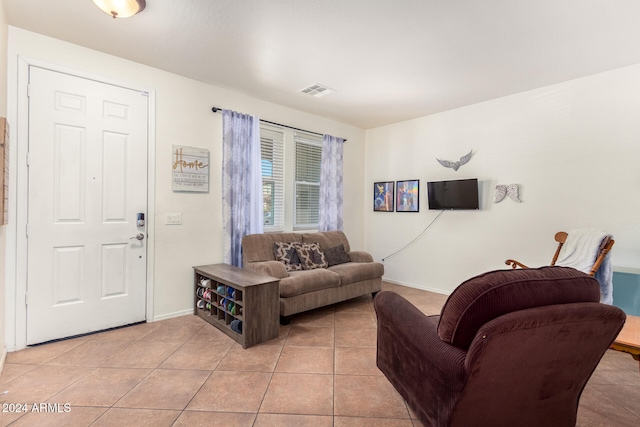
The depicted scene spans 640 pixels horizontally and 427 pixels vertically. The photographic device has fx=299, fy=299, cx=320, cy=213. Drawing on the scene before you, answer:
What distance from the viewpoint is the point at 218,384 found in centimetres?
203

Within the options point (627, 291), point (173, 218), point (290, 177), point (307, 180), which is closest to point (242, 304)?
point (173, 218)

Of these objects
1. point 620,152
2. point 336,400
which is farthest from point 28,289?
point 620,152

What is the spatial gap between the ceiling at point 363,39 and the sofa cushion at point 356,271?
86.2 inches

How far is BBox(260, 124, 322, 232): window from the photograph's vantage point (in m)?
4.15

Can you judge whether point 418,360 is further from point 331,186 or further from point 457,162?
point 331,186

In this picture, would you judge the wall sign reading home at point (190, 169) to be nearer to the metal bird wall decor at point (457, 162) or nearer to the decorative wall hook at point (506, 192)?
the metal bird wall decor at point (457, 162)

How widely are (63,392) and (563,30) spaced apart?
175 inches

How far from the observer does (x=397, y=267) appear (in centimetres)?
495

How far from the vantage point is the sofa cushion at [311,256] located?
3748mm

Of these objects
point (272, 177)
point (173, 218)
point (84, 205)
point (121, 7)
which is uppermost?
point (121, 7)

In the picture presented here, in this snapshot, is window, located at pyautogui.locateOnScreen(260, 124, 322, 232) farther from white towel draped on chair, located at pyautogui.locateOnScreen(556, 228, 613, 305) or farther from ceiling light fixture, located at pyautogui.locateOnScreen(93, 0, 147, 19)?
white towel draped on chair, located at pyautogui.locateOnScreen(556, 228, 613, 305)

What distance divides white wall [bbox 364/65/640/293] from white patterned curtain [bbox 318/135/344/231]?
854 mm

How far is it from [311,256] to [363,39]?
2.47 m

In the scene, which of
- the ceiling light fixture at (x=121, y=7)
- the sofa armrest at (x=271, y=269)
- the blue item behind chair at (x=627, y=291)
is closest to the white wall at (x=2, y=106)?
the ceiling light fixture at (x=121, y=7)
